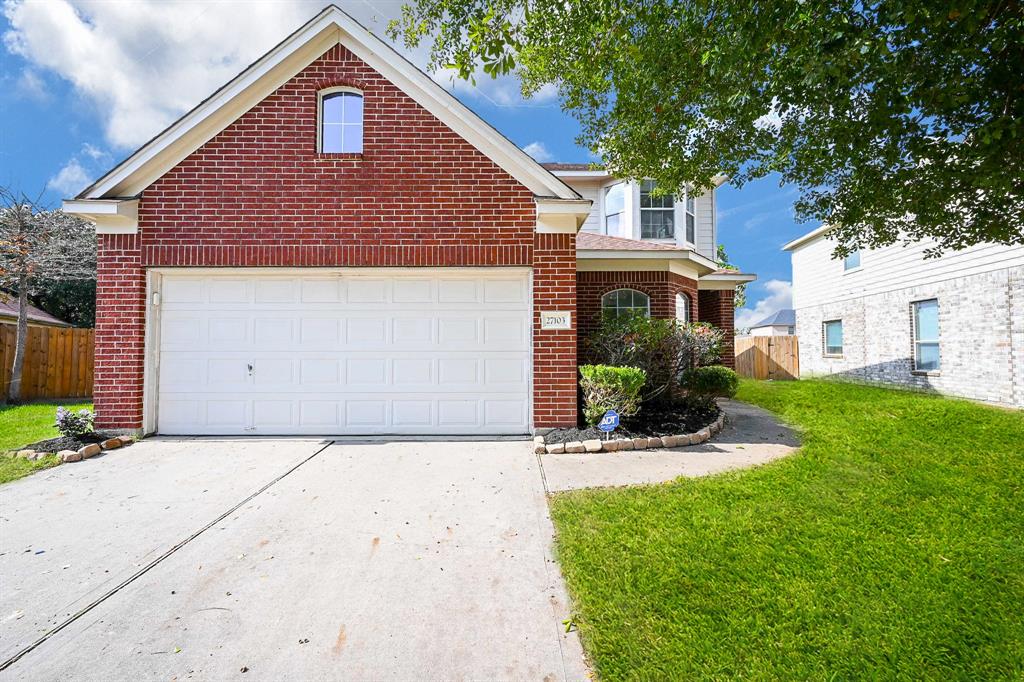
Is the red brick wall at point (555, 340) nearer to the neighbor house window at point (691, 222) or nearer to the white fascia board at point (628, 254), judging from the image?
the white fascia board at point (628, 254)

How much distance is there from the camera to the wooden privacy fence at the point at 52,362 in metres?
11.8

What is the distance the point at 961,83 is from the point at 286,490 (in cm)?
784

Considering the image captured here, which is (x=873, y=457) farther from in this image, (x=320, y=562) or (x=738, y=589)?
(x=320, y=562)

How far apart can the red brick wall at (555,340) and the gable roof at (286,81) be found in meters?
0.87

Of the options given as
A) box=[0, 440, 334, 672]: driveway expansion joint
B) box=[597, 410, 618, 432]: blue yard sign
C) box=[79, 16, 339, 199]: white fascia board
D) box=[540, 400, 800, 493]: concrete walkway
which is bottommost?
box=[0, 440, 334, 672]: driveway expansion joint

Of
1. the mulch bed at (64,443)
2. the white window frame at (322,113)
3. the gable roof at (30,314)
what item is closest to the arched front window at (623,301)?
the white window frame at (322,113)

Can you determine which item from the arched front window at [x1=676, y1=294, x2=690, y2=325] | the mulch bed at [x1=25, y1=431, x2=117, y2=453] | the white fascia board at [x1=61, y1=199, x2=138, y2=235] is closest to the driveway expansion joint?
the mulch bed at [x1=25, y1=431, x2=117, y2=453]

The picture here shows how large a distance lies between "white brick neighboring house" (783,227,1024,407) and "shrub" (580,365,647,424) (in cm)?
792

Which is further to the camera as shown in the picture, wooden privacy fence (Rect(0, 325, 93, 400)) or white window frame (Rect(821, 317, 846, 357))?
white window frame (Rect(821, 317, 846, 357))

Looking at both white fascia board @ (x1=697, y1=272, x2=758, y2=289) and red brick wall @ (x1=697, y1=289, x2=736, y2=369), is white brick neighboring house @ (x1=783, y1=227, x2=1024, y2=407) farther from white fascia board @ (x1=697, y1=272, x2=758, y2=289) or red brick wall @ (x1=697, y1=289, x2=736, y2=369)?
red brick wall @ (x1=697, y1=289, x2=736, y2=369)

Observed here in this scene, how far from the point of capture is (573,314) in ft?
23.0

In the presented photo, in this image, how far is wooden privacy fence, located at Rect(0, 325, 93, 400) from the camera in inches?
463

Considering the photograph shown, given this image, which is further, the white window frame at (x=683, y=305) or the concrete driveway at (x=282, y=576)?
the white window frame at (x=683, y=305)

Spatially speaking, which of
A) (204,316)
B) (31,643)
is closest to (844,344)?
(204,316)
